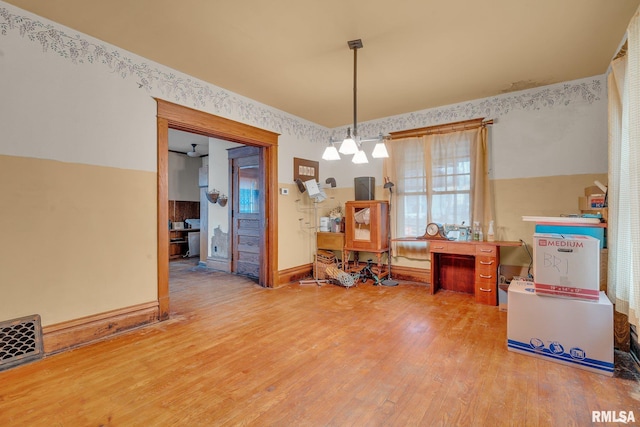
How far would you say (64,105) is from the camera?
2.57 metres

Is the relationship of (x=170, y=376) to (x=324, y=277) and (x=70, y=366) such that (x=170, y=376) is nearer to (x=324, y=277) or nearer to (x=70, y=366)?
(x=70, y=366)

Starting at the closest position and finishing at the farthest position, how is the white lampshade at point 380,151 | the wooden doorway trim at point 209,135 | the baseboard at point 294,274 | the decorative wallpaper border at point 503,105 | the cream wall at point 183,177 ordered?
the white lampshade at point 380,151, the wooden doorway trim at point 209,135, the decorative wallpaper border at point 503,105, the baseboard at point 294,274, the cream wall at point 183,177

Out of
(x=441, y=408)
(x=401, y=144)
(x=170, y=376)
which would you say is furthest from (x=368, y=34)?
(x=170, y=376)

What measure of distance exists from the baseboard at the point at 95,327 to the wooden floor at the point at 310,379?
0.42 feet

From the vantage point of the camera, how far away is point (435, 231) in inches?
166

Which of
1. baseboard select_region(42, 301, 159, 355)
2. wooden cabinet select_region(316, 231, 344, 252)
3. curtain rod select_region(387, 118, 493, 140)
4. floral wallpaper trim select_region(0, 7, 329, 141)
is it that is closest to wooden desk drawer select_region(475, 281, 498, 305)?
wooden cabinet select_region(316, 231, 344, 252)

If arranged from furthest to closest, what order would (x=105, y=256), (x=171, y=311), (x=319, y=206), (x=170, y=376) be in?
(x=319, y=206) < (x=171, y=311) < (x=105, y=256) < (x=170, y=376)

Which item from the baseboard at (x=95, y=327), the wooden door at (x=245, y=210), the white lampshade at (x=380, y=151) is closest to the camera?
the baseboard at (x=95, y=327)

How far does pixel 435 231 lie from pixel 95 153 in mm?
4160

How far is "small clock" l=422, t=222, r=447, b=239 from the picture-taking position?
4172mm

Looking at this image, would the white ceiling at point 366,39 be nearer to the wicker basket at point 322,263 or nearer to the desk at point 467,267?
the desk at point 467,267

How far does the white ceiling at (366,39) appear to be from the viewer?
229 centimetres

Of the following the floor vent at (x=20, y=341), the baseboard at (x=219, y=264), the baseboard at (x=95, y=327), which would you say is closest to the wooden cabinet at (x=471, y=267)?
the baseboard at (x=95, y=327)

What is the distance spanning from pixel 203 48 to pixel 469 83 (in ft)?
10.4
